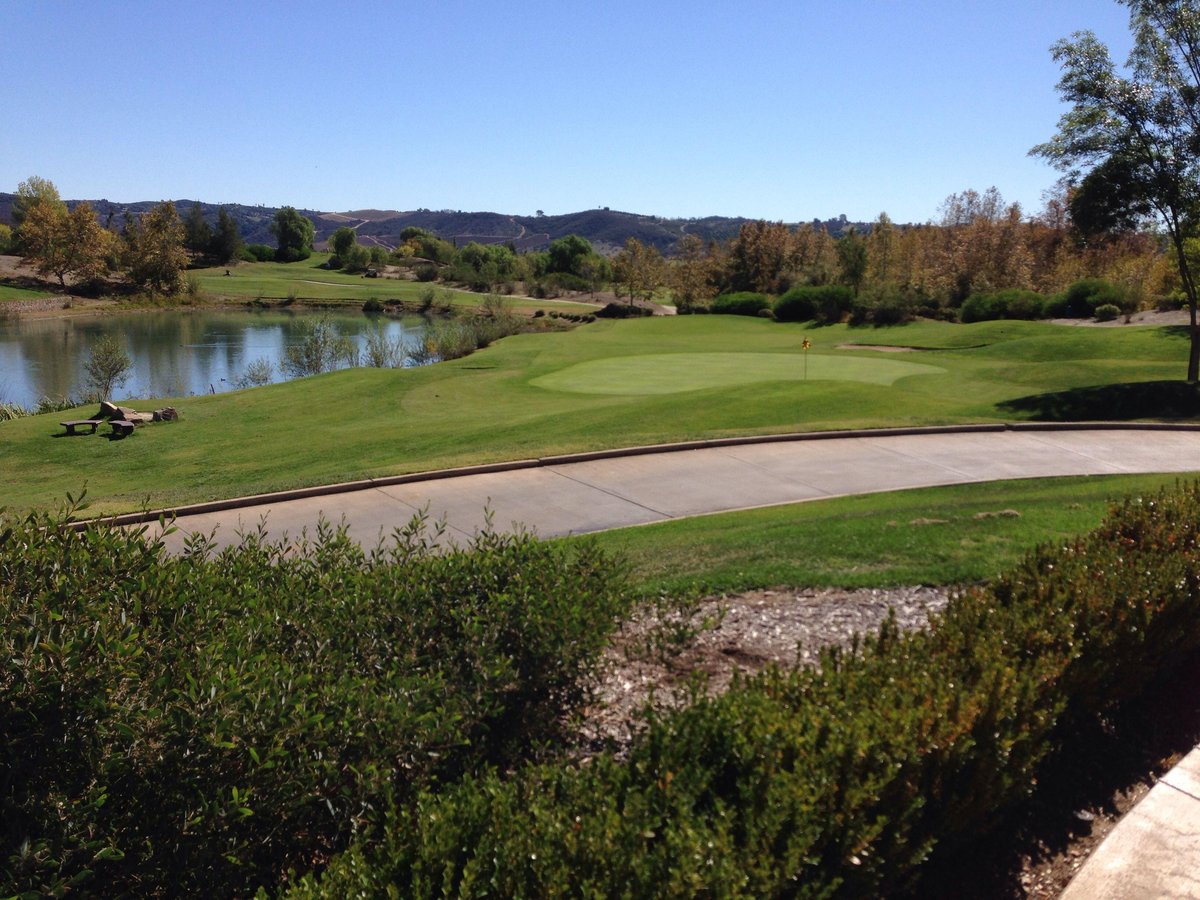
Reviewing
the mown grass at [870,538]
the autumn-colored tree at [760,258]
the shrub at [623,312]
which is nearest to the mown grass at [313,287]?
the shrub at [623,312]

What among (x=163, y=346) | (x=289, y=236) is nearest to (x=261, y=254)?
(x=289, y=236)

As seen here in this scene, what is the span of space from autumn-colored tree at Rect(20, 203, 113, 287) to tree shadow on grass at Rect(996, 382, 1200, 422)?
8501 centimetres

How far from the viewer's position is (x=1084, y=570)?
19.7 ft

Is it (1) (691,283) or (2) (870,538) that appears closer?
(2) (870,538)

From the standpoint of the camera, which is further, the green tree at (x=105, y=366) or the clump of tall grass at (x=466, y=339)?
the clump of tall grass at (x=466, y=339)

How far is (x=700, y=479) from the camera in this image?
14641 mm

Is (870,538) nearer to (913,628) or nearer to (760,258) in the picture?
(913,628)

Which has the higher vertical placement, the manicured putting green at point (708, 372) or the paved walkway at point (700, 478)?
the manicured putting green at point (708, 372)

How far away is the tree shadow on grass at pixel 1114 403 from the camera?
2017 cm

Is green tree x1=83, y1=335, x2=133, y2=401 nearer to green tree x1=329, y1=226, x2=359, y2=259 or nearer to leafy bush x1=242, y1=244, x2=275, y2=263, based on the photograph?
green tree x1=329, y1=226, x2=359, y2=259

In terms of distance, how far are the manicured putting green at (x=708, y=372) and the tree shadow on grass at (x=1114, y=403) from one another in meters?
5.29

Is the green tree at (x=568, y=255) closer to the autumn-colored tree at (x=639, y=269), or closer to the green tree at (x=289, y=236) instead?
the autumn-colored tree at (x=639, y=269)

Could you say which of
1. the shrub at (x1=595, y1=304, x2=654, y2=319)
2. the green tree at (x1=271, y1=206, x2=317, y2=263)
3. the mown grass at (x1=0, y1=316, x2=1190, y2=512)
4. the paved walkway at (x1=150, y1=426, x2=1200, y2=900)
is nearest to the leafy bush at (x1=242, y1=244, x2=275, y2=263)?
the green tree at (x1=271, y1=206, x2=317, y2=263)

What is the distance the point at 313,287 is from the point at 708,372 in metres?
82.2
